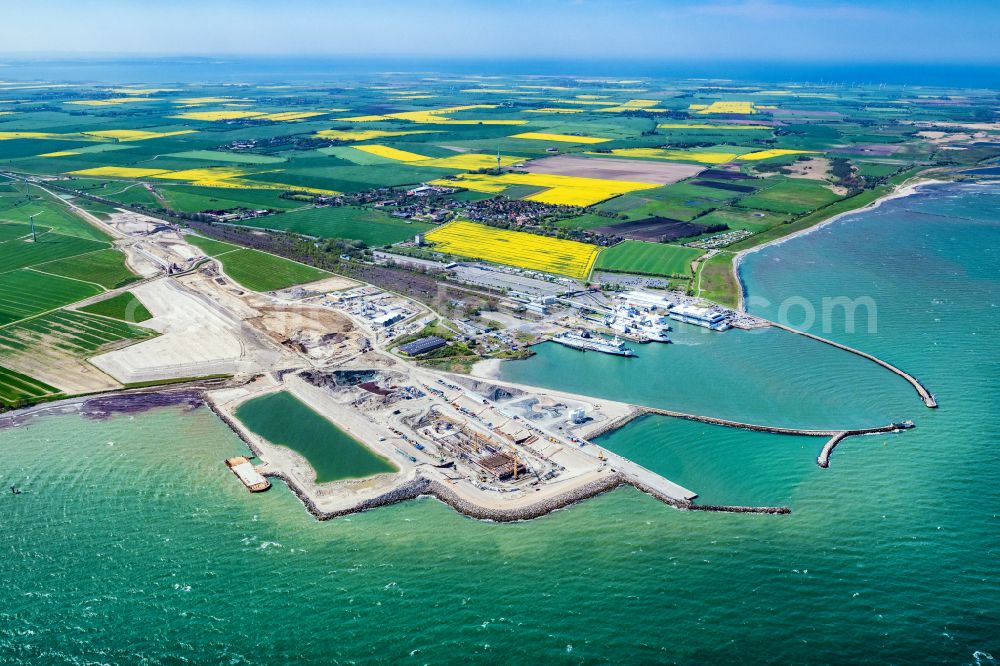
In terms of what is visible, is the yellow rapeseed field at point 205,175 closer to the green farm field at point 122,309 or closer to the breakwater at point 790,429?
the green farm field at point 122,309

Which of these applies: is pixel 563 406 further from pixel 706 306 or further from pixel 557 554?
pixel 706 306

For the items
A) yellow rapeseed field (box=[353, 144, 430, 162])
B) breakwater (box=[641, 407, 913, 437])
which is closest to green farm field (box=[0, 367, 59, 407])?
breakwater (box=[641, 407, 913, 437])

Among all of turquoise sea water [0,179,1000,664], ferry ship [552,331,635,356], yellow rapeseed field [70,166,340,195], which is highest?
yellow rapeseed field [70,166,340,195]

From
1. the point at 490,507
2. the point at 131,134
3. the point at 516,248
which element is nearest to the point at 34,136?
the point at 131,134

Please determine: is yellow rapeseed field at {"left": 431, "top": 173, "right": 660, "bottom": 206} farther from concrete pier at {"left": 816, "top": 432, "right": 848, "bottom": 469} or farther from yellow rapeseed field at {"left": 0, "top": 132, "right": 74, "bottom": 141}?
yellow rapeseed field at {"left": 0, "top": 132, "right": 74, "bottom": 141}

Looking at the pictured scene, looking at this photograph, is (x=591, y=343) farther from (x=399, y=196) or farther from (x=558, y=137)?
(x=558, y=137)
